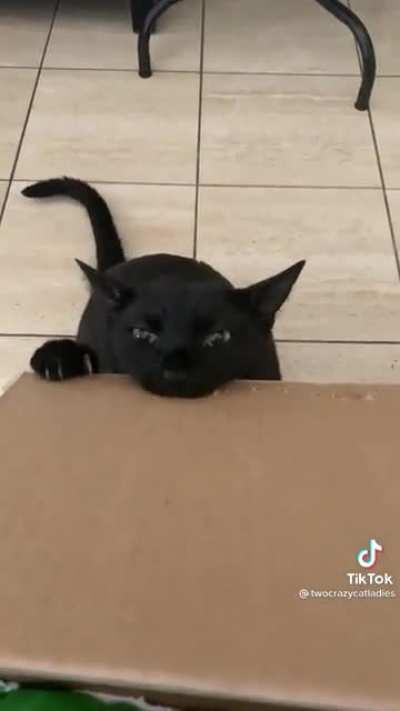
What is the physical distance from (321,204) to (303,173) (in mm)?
105

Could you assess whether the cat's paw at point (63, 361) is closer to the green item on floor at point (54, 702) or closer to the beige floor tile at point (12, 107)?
the green item on floor at point (54, 702)

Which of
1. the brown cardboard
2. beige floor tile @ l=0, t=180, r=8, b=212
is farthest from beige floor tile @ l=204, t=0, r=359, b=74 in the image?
the brown cardboard

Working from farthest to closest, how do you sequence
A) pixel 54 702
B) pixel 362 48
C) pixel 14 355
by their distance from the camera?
pixel 362 48, pixel 14 355, pixel 54 702

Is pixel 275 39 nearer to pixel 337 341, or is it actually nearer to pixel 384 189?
pixel 384 189

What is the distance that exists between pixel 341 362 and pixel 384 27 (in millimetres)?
1143

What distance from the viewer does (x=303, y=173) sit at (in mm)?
1768

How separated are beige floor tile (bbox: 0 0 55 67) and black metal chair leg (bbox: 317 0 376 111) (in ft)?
2.34

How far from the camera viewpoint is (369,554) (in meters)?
0.67

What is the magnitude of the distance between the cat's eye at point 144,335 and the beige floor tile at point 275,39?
1.19 metres

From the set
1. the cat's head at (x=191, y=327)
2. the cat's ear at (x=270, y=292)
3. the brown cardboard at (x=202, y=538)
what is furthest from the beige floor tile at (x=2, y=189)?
the brown cardboard at (x=202, y=538)

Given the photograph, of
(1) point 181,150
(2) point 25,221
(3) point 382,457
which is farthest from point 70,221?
(3) point 382,457

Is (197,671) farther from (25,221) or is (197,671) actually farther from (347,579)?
(25,221)

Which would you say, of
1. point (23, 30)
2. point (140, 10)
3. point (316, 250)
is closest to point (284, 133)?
point (316, 250)

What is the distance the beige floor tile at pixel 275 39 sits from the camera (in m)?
2.01
